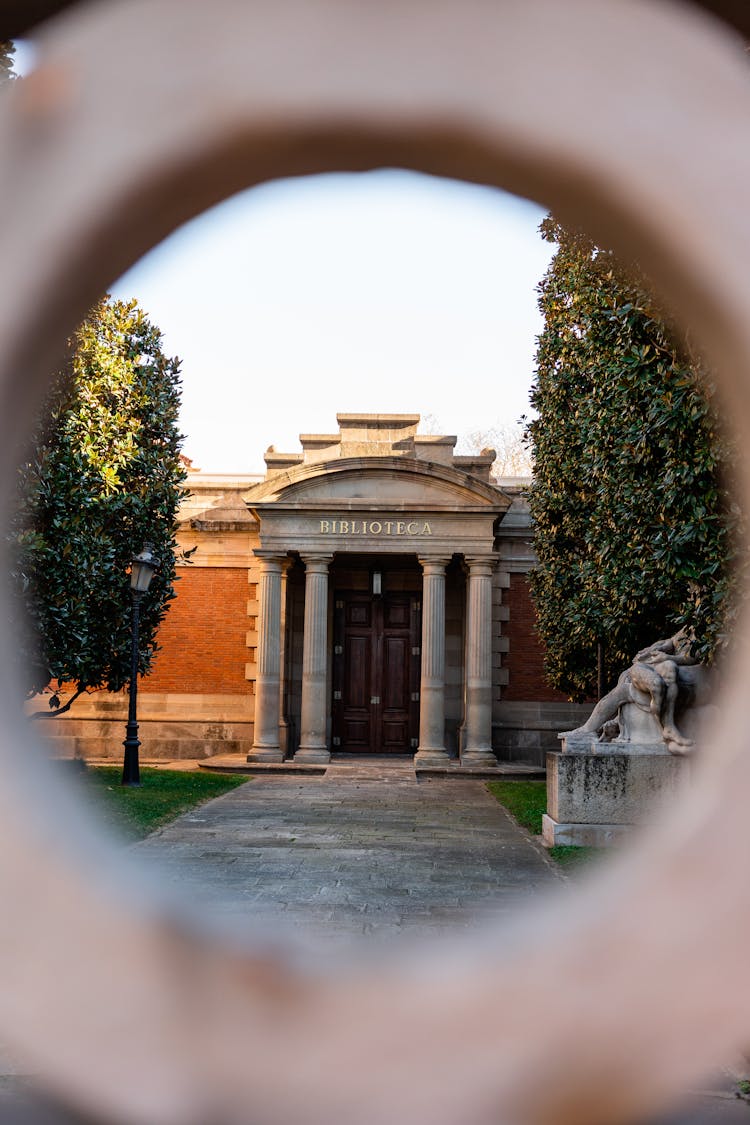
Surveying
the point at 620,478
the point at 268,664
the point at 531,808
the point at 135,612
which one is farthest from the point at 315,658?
the point at 620,478

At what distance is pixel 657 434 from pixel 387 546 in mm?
11377

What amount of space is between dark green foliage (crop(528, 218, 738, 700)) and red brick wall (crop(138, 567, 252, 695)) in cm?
763

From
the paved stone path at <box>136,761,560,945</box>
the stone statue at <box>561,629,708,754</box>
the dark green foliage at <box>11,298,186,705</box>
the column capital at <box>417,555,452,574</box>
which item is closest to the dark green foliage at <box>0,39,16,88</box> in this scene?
the dark green foliage at <box>11,298,186,705</box>

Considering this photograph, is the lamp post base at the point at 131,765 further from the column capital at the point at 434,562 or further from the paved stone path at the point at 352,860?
the column capital at the point at 434,562

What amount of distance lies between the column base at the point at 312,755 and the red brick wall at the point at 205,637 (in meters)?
3.07

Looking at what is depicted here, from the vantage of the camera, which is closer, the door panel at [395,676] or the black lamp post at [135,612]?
the black lamp post at [135,612]

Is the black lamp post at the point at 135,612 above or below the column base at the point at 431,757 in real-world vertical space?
above

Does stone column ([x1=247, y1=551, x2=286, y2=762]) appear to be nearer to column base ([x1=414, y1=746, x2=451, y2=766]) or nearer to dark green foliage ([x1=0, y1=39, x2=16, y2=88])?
column base ([x1=414, y1=746, x2=451, y2=766])

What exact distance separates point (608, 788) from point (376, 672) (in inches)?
461

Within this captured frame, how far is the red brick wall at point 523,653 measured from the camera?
20.9 meters

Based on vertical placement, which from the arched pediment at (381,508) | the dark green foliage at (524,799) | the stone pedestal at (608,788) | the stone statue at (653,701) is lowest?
the dark green foliage at (524,799)

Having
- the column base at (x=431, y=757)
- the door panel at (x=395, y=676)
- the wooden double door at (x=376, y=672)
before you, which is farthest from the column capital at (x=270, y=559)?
the column base at (x=431, y=757)

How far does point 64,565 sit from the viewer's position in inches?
497

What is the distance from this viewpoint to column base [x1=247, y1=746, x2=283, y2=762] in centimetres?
1880
